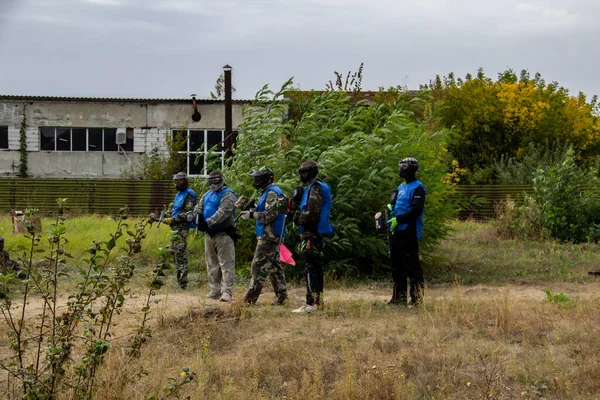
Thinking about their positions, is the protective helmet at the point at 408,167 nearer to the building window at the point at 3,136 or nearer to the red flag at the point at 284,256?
the red flag at the point at 284,256

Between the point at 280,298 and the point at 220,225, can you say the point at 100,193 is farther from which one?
the point at 280,298

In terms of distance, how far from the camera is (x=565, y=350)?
854cm

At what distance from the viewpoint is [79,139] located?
38.9 metres

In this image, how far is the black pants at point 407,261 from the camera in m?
10.7

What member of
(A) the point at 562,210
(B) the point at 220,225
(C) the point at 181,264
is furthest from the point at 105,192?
(B) the point at 220,225

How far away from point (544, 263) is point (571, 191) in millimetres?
5176

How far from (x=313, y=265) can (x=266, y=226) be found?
90 cm

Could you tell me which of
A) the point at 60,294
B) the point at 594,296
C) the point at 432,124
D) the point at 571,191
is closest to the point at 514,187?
the point at 571,191

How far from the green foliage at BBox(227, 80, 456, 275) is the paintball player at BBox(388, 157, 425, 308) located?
3133 mm

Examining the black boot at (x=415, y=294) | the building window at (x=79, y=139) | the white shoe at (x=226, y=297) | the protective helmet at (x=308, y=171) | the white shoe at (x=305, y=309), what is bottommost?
the white shoe at (x=226, y=297)

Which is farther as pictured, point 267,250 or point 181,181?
point 181,181

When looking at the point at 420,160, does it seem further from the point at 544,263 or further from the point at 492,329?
the point at 492,329

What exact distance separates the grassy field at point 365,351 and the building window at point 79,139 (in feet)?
89.7

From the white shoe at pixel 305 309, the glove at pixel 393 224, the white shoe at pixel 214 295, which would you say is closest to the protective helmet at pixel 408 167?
the glove at pixel 393 224
